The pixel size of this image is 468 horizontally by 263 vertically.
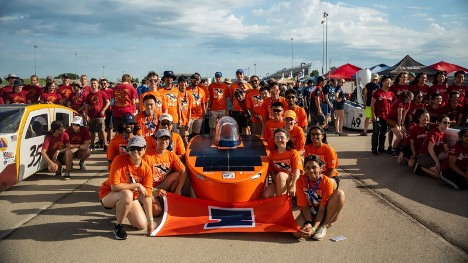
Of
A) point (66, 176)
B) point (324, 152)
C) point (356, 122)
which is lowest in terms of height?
point (66, 176)

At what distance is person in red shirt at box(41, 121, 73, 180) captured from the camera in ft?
23.1

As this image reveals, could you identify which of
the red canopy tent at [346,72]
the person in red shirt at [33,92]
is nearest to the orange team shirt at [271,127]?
the person in red shirt at [33,92]

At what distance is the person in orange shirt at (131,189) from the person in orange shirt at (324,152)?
217 centimetres

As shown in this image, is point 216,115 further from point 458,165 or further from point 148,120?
point 458,165

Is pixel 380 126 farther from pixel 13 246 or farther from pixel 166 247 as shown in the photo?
pixel 13 246

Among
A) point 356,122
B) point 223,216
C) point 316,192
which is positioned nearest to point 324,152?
point 316,192

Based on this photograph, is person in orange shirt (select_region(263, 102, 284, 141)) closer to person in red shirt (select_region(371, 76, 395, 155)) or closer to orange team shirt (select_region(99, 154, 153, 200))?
orange team shirt (select_region(99, 154, 153, 200))

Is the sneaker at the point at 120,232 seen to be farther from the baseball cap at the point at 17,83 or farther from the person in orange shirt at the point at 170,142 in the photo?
the baseball cap at the point at 17,83

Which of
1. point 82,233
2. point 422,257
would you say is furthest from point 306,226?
point 82,233

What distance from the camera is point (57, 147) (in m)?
7.25

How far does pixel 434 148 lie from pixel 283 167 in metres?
3.34

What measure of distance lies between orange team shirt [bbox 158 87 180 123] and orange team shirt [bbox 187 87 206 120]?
773 mm

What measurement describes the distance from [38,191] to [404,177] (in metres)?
6.31

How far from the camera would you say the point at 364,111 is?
12.6 metres
